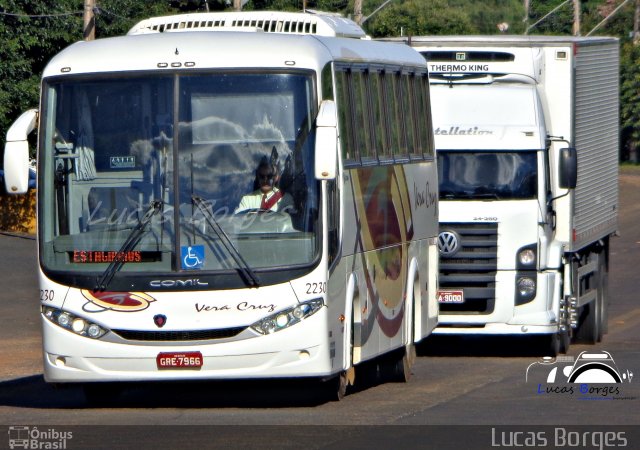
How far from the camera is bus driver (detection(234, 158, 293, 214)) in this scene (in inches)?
465

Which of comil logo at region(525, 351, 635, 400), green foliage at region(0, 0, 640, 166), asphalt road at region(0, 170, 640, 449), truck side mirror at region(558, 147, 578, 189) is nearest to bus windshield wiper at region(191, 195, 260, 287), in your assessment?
asphalt road at region(0, 170, 640, 449)

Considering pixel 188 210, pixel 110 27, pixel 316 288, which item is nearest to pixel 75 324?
pixel 188 210

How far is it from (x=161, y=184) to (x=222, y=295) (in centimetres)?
104

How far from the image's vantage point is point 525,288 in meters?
18.1

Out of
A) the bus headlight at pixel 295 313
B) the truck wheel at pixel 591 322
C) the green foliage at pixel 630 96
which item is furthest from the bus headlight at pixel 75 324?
the green foliage at pixel 630 96

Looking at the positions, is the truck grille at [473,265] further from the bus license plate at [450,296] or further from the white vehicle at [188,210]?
the white vehicle at [188,210]

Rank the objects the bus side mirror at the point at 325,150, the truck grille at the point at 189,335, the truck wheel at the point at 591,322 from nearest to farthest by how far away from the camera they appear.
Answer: the bus side mirror at the point at 325,150 → the truck grille at the point at 189,335 → the truck wheel at the point at 591,322

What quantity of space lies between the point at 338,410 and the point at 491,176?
660 cm

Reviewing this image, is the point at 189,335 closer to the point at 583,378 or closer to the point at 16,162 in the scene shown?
the point at 16,162

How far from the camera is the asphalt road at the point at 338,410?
10.4 meters

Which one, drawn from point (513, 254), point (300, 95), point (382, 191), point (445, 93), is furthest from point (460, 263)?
point (300, 95)

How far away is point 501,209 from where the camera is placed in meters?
18.0

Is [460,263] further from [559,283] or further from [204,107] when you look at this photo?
[204,107]

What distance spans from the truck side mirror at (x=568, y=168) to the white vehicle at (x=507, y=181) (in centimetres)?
1
